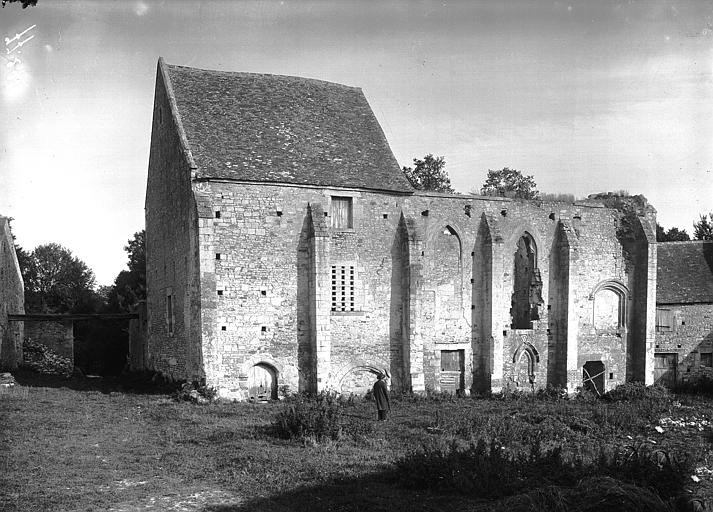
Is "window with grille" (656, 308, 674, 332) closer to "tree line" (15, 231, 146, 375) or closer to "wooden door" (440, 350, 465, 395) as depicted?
"wooden door" (440, 350, 465, 395)

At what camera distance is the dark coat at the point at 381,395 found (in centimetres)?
1800

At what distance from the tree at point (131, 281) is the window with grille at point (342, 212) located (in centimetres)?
2547

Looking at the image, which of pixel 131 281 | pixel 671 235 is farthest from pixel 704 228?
pixel 131 281

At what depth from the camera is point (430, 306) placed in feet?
81.7

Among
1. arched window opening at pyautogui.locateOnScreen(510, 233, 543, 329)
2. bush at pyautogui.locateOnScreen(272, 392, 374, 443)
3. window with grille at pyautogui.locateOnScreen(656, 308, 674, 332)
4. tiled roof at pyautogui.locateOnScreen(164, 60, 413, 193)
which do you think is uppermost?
tiled roof at pyautogui.locateOnScreen(164, 60, 413, 193)

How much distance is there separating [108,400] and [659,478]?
16466 mm

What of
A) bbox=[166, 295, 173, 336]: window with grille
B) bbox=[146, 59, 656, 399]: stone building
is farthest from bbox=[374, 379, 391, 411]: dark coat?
bbox=[166, 295, 173, 336]: window with grille

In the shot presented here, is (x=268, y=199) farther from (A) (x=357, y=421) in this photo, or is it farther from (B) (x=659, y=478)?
(B) (x=659, y=478)

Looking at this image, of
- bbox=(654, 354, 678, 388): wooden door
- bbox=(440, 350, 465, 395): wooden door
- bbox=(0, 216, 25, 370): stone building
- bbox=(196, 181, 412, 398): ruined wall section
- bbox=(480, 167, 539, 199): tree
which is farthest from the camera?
bbox=(480, 167, 539, 199): tree

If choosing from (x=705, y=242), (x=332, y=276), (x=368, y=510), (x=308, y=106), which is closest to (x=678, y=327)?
(x=705, y=242)

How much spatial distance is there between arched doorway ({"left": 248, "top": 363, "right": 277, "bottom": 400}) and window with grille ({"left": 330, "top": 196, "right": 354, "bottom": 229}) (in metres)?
5.63

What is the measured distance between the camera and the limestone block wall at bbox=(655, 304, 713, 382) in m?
31.9

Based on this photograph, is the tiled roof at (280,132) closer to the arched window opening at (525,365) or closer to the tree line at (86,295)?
the arched window opening at (525,365)

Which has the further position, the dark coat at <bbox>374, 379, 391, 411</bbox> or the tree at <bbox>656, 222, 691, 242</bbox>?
the tree at <bbox>656, 222, 691, 242</bbox>
